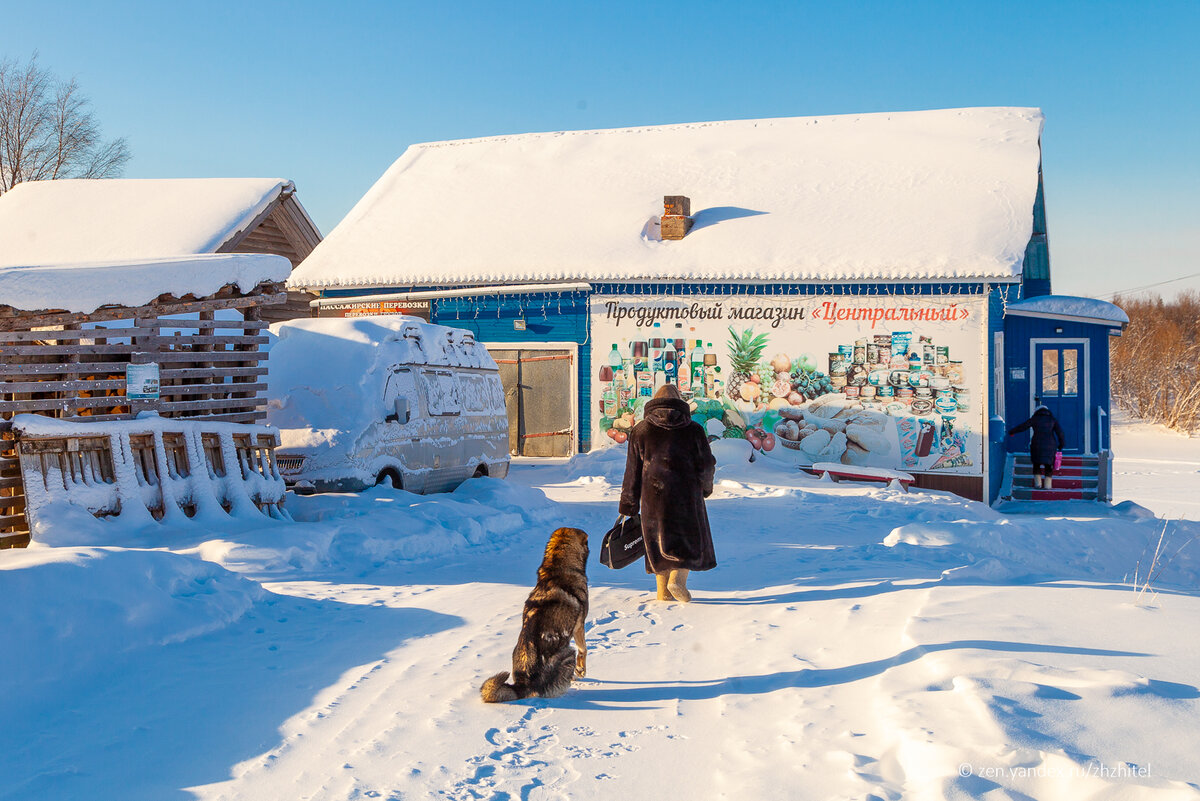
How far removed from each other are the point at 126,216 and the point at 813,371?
18017 millimetres

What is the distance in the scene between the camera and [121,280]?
9367mm

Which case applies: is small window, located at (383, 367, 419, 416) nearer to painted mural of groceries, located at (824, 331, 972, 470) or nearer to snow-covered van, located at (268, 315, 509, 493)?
snow-covered van, located at (268, 315, 509, 493)

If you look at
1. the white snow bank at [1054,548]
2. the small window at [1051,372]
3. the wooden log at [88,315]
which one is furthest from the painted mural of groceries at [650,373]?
the wooden log at [88,315]

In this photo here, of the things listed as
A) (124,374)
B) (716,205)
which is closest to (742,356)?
(716,205)

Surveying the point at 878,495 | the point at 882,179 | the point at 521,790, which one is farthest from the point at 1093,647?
the point at 882,179

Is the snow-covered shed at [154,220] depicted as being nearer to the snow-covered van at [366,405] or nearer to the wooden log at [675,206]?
the wooden log at [675,206]

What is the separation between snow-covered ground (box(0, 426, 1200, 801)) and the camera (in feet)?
12.8

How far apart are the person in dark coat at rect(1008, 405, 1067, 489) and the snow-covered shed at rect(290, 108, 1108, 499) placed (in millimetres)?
636

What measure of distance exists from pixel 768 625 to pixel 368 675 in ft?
8.42

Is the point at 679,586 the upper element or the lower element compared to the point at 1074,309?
lower

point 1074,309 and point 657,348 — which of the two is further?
point 657,348

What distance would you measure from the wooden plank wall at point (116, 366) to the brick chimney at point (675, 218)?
10594 millimetres

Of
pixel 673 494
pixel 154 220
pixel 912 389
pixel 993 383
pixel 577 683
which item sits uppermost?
pixel 154 220

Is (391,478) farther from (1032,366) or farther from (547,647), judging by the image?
(1032,366)
